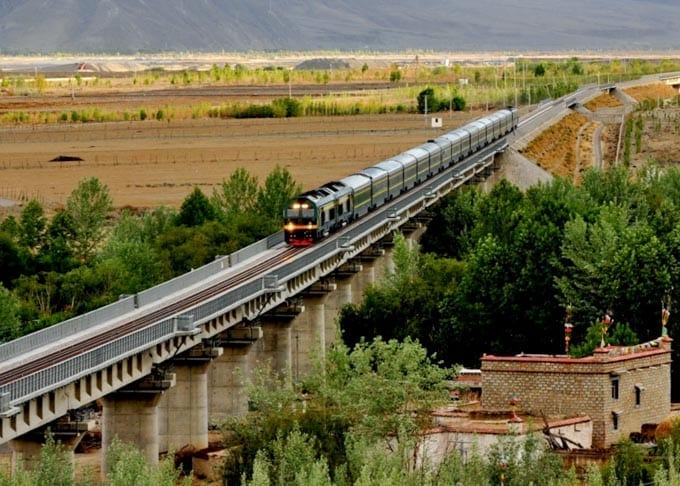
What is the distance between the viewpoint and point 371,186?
9144cm

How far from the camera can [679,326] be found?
67.7m

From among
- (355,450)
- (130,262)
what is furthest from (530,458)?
(130,262)

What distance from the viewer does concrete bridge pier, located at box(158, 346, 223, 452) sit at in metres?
61.2

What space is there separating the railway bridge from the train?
2.76 feet

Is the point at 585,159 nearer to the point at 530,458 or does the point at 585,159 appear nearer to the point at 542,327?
the point at 542,327

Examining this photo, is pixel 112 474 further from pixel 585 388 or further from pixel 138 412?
pixel 138 412

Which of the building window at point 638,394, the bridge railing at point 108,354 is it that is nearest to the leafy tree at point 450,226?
the bridge railing at point 108,354

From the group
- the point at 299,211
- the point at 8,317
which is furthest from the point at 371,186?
the point at 8,317

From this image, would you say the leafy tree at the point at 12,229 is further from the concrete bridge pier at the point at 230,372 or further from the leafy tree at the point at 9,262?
the concrete bridge pier at the point at 230,372

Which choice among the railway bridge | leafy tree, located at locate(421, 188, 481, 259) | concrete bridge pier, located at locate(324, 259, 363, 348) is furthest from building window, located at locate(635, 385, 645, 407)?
leafy tree, located at locate(421, 188, 481, 259)

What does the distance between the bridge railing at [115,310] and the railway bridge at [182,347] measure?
0.05m

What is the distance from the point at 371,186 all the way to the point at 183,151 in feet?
223

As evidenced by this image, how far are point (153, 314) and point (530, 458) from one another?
20050mm

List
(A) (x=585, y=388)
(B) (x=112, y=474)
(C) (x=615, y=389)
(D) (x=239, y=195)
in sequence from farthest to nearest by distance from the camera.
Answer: (D) (x=239, y=195) < (C) (x=615, y=389) < (A) (x=585, y=388) < (B) (x=112, y=474)
